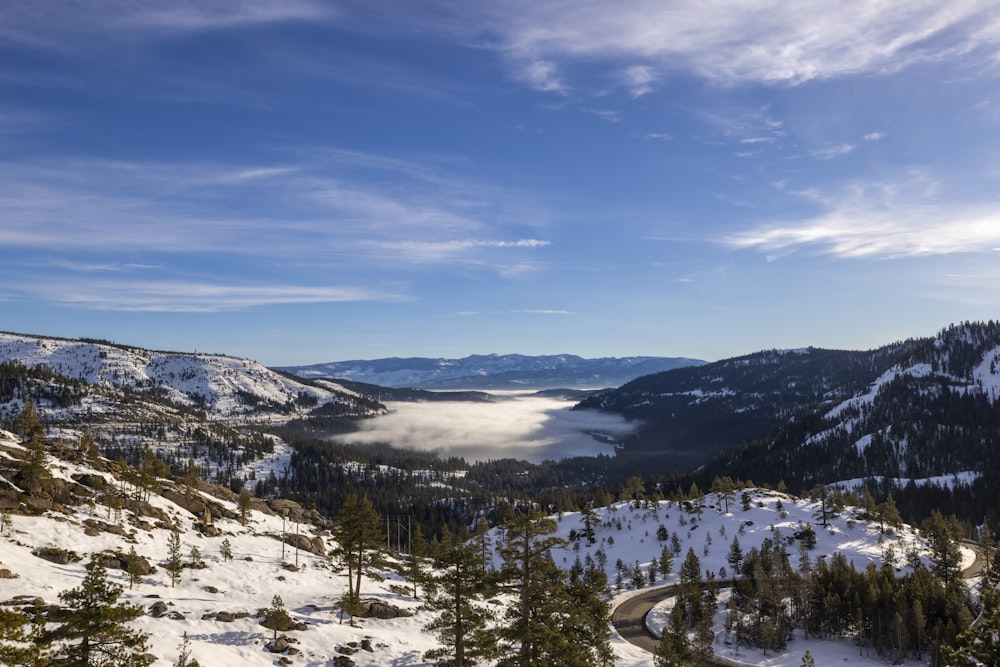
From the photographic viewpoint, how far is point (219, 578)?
239ft

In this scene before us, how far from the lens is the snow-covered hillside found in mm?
52125

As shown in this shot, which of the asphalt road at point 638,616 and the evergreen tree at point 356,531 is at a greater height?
the evergreen tree at point 356,531

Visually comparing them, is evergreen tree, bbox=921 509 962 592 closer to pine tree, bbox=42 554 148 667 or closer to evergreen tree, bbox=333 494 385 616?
evergreen tree, bbox=333 494 385 616

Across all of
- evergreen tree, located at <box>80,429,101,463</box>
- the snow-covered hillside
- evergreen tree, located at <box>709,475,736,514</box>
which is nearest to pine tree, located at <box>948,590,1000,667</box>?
the snow-covered hillside

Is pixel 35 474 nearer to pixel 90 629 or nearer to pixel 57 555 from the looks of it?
pixel 57 555

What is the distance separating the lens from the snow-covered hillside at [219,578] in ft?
171

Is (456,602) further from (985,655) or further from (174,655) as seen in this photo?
(985,655)

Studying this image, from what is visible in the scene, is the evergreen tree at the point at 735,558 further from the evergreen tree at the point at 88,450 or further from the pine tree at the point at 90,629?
the evergreen tree at the point at 88,450

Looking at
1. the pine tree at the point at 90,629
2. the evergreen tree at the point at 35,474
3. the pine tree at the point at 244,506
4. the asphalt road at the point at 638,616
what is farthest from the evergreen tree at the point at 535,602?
the pine tree at the point at 244,506

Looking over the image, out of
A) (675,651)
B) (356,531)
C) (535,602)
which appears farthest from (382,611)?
(535,602)

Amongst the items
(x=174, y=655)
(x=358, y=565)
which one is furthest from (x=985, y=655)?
(x=358, y=565)

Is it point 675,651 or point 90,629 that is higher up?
point 90,629

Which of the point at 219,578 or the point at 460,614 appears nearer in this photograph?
the point at 460,614

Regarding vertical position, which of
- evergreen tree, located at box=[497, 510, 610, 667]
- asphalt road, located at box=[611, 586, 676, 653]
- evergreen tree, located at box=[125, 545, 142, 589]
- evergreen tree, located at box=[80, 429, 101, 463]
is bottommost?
asphalt road, located at box=[611, 586, 676, 653]
